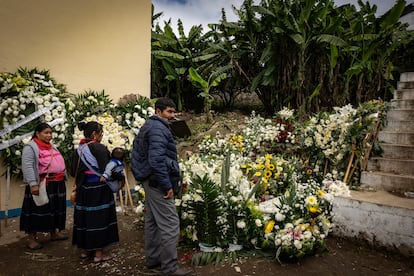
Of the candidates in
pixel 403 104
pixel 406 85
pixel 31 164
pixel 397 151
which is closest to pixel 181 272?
pixel 31 164

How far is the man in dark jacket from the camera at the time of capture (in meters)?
2.87

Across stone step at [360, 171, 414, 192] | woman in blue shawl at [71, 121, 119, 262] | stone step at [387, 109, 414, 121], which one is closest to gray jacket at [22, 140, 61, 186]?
woman in blue shawl at [71, 121, 119, 262]

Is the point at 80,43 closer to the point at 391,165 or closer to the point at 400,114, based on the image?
the point at 391,165

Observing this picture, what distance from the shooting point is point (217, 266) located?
333 cm

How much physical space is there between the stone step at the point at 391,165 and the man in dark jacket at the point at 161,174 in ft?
10.9

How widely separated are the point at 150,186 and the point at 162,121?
2.12 feet

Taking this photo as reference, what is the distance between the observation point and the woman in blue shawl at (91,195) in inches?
136

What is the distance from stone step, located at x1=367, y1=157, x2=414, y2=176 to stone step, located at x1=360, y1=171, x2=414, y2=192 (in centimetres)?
13

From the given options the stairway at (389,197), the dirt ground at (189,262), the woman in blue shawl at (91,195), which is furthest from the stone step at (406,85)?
the woman in blue shawl at (91,195)

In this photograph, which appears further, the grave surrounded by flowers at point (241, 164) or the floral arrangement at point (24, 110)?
the floral arrangement at point (24, 110)

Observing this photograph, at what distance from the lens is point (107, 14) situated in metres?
6.01

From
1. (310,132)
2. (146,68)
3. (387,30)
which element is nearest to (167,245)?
(310,132)

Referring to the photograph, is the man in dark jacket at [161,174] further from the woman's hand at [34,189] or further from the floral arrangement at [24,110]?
the floral arrangement at [24,110]

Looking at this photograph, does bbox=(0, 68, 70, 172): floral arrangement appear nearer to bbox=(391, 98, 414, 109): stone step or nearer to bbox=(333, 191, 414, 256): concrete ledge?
bbox=(333, 191, 414, 256): concrete ledge
